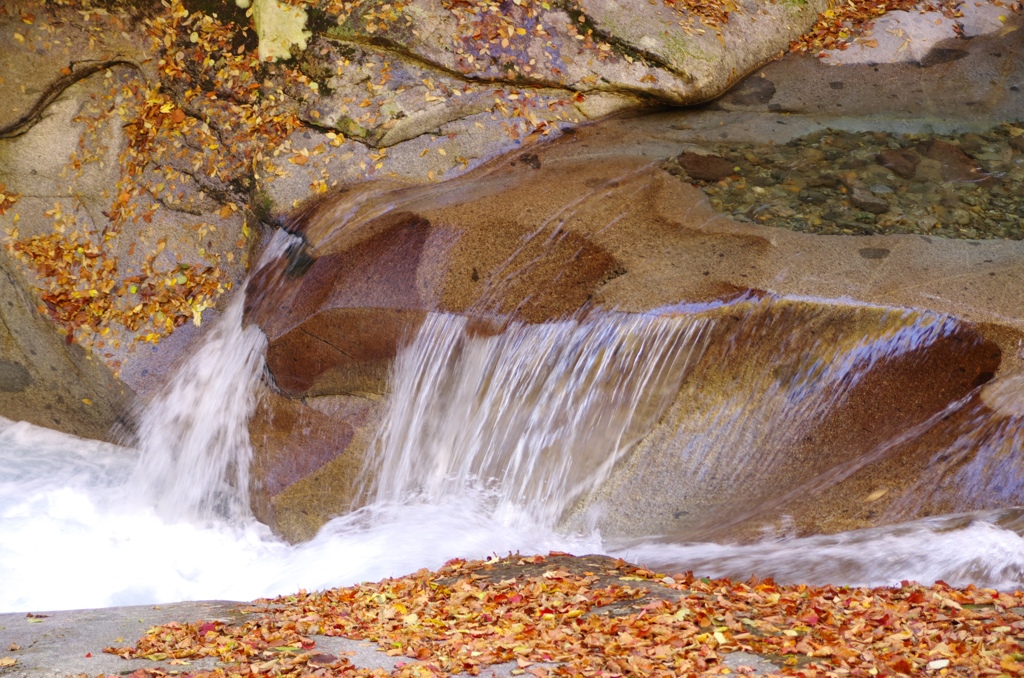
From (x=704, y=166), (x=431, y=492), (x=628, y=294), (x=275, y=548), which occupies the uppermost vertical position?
(x=704, y=166)

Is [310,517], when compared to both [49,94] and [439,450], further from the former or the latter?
[49,94]

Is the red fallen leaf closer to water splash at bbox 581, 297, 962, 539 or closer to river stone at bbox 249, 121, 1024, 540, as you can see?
river stone at bbox 249, 121, 1024, 540

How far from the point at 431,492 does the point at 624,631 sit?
2667 millimetres

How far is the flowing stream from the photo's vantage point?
5391mm

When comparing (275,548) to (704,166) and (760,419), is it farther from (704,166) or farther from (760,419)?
(704,166)

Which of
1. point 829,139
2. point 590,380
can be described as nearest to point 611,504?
point 590,380

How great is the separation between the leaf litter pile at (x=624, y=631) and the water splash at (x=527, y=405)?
3.49 feet

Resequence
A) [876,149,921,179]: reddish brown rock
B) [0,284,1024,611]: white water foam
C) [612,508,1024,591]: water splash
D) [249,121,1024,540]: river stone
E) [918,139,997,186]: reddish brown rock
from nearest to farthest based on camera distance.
→ [612,508,1024,591]: water splash → [0,284,1024,611]: white water foam → [249,121,1024,540]: river stone → [918,139,997,186]: reddish brown rock → [876,149,921,179]: reddish brown rock

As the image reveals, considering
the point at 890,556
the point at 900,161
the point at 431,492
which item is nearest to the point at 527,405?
the point at 431,492

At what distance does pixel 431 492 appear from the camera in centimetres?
666

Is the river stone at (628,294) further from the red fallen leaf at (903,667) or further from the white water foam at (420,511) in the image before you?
the red fallen leaf at (903,667)

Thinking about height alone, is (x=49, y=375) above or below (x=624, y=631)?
above

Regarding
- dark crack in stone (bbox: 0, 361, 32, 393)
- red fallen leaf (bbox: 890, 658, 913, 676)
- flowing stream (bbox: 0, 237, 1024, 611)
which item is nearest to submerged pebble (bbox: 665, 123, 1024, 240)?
flowing stream (bbox: 0, 237, 1024, 611)

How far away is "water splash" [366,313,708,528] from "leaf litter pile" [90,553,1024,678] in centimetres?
106
